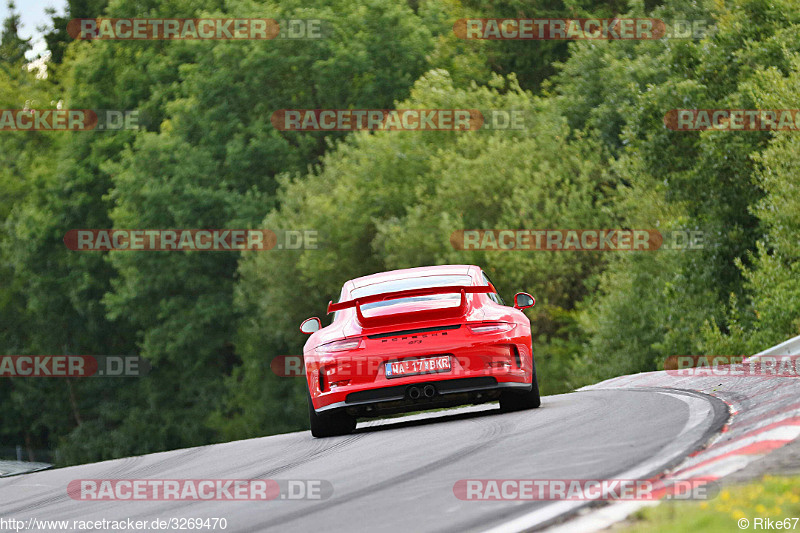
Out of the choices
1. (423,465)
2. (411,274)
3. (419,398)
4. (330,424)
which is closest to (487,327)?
(419,398)

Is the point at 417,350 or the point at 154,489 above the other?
the point at 417,350

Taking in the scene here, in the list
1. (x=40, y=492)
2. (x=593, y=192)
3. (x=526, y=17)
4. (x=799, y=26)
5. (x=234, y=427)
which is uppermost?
(x=526, y=17)

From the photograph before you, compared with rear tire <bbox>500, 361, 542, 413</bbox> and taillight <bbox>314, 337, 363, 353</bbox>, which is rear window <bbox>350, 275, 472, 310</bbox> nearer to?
taillight <bbox>314, 337, 363, 353</bbox>

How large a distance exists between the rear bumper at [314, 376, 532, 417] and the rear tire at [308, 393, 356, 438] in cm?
47

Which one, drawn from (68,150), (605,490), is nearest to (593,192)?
(68,150)

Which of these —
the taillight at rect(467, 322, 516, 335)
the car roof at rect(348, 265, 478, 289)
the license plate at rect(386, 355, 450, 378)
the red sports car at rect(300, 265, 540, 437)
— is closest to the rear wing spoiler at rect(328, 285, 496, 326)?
the red sports car at rect(300, 265, 540, 437)

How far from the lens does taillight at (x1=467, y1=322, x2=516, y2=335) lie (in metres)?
11.0

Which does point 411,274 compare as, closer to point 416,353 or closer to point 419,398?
point 416,353

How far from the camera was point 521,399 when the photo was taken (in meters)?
11.9

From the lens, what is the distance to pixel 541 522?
19.6 feet

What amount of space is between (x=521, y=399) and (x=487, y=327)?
1200 mm

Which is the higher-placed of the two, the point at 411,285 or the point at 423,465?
the point at 411,285

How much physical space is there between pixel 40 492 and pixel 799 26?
22.0 metres

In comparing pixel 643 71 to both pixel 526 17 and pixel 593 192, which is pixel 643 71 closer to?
pixel 593 192
